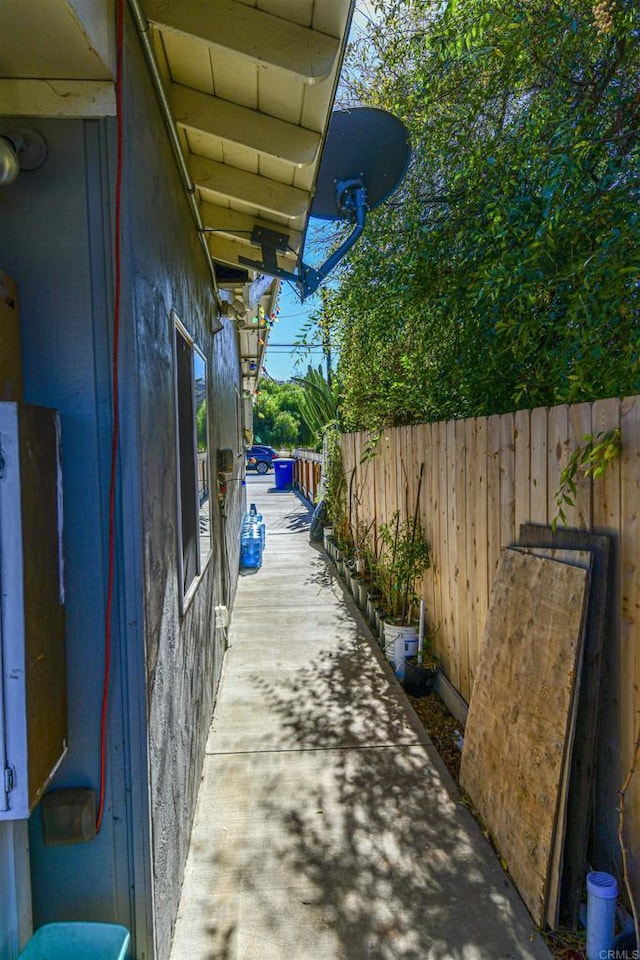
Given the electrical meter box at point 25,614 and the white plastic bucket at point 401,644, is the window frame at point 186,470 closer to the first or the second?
the electrical meter box at point 25,614

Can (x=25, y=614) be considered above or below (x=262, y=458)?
below

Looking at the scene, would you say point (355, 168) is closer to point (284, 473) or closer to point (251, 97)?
point (251, 97)

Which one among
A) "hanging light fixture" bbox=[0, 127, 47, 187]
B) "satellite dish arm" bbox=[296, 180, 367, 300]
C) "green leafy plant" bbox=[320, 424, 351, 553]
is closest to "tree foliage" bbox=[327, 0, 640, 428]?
"satellite dish arm" bbox=[296, 180, 367, 300]

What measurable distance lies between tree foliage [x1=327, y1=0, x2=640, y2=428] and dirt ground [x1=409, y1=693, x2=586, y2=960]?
195 centimetres

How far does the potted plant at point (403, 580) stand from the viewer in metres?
4.17

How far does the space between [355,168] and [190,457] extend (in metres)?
1.78

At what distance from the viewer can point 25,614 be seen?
1.29 meters

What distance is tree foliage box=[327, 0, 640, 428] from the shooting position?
2414 millimetres

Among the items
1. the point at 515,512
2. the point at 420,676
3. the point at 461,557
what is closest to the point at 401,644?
the point at 420,676

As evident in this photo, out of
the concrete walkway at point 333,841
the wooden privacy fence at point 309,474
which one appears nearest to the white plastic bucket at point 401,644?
the concrete walkway at point 333,841

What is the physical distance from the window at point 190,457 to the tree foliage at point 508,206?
151 cm

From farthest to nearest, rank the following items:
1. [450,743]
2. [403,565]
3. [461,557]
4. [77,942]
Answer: [403,565]
[461,557]
[450,743]
[77,942]

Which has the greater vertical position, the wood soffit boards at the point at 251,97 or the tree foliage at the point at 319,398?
the wood soffit boards at the point at 251,97

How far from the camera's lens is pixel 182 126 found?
2352 millimetres
